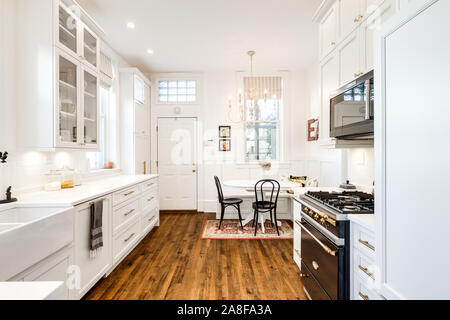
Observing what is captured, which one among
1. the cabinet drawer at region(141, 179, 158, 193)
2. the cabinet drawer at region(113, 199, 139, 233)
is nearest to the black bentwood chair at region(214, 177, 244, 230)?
the cabinet drawer at region(141, 179, 158, 193)

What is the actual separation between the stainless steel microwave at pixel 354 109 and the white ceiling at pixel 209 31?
156 centimetres

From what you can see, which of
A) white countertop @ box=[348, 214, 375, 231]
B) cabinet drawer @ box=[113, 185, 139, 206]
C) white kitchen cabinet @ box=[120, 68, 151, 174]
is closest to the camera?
white countertop @ box=[348, 214, 375, 231]

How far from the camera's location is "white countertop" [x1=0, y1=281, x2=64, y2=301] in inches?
20.5

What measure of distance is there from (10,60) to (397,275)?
9.98ft

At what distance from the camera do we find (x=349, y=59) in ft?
6.31

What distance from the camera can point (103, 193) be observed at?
88.7 inches

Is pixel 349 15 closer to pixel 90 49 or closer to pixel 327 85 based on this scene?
pixel 327 85

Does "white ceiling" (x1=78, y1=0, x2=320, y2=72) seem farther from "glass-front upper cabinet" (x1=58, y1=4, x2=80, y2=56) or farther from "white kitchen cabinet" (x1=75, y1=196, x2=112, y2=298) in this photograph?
"white kitchen cabinet" (x1=75, y1=196, x2=112, y2=298)

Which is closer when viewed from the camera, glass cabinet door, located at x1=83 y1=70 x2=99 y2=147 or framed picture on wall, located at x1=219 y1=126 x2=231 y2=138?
glass cabinet door, located at x1=83 y1=70 x2=99 y2=147

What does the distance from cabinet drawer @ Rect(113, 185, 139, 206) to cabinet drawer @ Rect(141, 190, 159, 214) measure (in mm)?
298

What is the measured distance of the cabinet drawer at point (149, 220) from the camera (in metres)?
3.43

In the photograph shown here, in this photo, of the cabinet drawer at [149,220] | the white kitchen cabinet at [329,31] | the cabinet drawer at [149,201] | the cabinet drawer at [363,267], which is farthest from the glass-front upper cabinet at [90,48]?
the cabinet drawer at [363,267]
